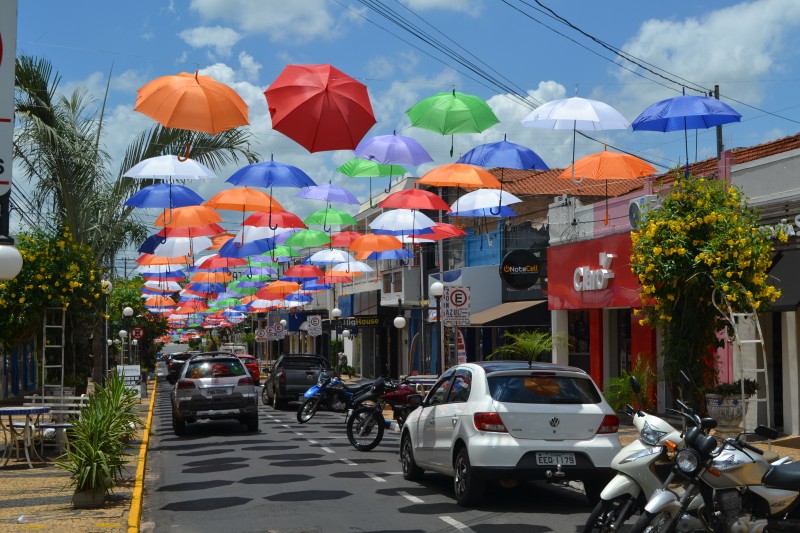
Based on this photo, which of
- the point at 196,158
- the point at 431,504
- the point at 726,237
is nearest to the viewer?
the point at 431,504

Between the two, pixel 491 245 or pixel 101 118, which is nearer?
pixel 101 118

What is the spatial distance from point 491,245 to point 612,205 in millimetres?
15195

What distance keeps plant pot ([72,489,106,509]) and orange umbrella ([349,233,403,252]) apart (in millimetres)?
17865

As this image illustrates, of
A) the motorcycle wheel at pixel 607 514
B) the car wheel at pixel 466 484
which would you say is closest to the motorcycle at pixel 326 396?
the car wheel at pixel 466 484

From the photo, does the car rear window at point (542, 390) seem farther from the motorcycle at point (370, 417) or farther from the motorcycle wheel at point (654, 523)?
Answer: the motorcycle at point (370, 417)

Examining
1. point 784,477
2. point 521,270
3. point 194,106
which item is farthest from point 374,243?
point 784,477

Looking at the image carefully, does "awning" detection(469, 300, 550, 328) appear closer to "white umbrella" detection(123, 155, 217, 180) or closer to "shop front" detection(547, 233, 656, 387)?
"shop front" detection(547, 233, 656, 387)

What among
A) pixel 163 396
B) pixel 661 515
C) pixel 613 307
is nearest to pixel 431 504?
pixel 661 515

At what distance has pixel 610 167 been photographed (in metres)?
21.8

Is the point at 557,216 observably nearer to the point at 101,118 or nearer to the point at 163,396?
the point at 101,118

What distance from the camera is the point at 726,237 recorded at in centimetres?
1510

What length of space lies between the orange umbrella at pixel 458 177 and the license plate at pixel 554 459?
404 inches

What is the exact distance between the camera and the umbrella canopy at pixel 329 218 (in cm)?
2892

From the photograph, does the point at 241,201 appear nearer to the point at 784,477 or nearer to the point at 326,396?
the point at 326,396
